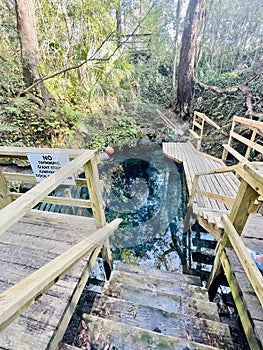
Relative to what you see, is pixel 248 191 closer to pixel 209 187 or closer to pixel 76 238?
pixel 76 238

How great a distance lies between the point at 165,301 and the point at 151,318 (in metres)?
0.24

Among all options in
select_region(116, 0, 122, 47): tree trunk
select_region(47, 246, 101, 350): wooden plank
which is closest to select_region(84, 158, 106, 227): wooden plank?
select_region(47, 246, 101, 350): wooden plank

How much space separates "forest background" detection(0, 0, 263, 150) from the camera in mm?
4227

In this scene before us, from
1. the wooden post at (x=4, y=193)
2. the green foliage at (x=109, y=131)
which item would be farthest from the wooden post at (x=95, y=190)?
the green foliage at (x=109, y=131)

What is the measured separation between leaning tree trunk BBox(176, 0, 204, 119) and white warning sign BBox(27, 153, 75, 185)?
719 centimetres

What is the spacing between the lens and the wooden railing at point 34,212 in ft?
2.43

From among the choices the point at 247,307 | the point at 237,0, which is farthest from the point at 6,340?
the point at 237,0

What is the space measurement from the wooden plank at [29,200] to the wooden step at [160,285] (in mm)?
1222

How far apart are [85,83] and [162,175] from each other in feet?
12.7

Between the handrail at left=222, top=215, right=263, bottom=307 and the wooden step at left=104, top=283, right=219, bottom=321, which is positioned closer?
the handrail at left=222, top=215, right=263, bottom=307

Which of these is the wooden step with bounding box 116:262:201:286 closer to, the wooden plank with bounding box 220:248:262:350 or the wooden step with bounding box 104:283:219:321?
the wooden step with bounding box 104:283:219:321

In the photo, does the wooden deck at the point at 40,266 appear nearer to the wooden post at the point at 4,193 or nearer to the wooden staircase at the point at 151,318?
the wooden staircase at the point at 151,318

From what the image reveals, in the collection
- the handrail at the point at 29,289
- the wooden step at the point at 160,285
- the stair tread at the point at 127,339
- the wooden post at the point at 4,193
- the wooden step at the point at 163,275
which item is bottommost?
the wooden step at the point at 163,275

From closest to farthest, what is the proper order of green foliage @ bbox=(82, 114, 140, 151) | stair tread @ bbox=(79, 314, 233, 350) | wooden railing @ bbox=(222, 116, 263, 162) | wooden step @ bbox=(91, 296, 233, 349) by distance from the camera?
stair tread @ bbox=(79, 314, 233, 350) → wooden step @ bbox=(91, 296, 233, 349) → wooden railing @ bbox=(222, 116, 263, 162) → green foliage @ bbox=(82, 114, 140, 151)
